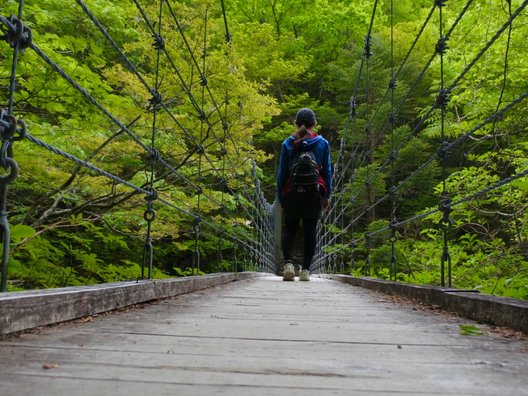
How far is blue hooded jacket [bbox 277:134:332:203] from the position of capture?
268cm

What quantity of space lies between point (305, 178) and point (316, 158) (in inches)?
6.3

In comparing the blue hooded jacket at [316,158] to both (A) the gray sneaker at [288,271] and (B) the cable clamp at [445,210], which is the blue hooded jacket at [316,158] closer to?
(A) the gray sneaker at [288,271]

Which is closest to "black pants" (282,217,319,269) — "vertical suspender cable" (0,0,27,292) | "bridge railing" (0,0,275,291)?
"bridge railing" (0,0,275,291)

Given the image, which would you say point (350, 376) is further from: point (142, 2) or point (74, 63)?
point (142, 2)

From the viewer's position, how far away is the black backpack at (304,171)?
2557 millimetres

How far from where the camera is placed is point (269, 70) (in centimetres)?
864

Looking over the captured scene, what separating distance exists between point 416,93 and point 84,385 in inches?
401

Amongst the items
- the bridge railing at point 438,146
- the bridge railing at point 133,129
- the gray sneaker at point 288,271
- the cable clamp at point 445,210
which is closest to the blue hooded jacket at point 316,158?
the bridge railing at point 438,146

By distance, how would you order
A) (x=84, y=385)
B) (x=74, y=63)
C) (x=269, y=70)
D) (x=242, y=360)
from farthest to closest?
(x=269, y=70), (x=74, y=63), (x=242, y=360), (x=84, y=385)

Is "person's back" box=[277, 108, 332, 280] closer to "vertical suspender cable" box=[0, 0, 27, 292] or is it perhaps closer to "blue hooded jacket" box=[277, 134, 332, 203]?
"blue hooded jacket" box=[277, 134, 332, 203]

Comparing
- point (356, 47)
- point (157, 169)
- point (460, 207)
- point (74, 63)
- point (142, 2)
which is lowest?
point (460, 207)

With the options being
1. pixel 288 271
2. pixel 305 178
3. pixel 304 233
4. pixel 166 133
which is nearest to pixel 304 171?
pixel 305 178

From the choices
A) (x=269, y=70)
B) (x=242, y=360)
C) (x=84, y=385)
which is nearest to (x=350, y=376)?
(x=242, y=360)

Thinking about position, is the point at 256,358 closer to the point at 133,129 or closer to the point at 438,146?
the point at 133,129
